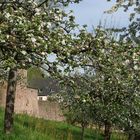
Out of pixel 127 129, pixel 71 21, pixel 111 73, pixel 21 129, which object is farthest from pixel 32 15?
pixel 127 129

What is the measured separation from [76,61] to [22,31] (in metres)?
1.51

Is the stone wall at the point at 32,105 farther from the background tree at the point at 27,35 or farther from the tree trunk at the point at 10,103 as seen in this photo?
the background tree at the point at 27,35

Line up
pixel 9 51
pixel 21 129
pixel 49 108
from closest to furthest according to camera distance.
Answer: pixel 9 51 → pixel 21 129 → pixel 49 108

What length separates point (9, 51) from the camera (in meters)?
8.90

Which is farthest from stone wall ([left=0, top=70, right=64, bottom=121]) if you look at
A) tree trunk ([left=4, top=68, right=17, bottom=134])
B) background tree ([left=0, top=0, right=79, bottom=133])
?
background tree ([left=0, top=0, right=79, bottom=133])

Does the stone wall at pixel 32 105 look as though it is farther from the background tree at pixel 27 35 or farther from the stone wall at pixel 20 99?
the background tree at pixel 27 35

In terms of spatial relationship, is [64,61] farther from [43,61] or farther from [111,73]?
[111,73]

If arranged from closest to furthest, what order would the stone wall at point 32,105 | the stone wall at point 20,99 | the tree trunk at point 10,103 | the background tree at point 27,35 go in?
the background tree at point 27,35 → the tree trunk at point 10,103 → the stone wall at point 20,99 → the stone wall at point 32,105

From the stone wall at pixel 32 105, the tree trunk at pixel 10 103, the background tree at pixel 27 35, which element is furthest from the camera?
the stone wall at pixel 32 105

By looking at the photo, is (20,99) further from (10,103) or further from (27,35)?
(27,35)

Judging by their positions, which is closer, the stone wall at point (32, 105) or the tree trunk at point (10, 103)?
the tree trunk at point (10, 103)

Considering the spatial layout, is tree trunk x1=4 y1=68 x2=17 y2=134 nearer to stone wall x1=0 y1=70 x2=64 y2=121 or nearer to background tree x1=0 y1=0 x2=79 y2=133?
background tree x1=0 y1=0 x2=79 y2=133

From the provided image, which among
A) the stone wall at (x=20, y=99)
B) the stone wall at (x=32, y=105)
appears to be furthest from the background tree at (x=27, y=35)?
the stone wall at (x=32, y=105)

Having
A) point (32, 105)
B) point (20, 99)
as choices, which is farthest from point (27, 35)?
point (32, 105)
